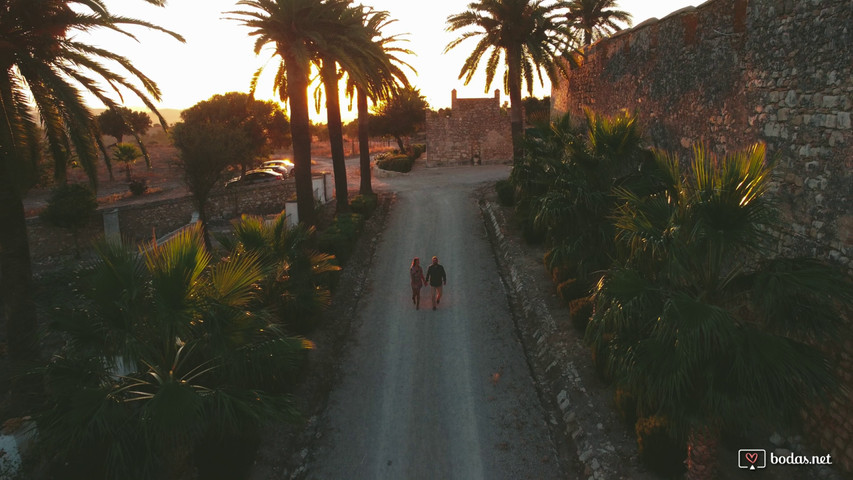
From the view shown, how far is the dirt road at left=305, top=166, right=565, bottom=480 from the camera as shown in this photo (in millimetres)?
8875

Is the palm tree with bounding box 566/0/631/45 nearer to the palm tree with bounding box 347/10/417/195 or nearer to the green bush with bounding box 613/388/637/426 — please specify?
the palm tree with bounding box 347/10/417/195

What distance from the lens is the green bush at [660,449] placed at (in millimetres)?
7648

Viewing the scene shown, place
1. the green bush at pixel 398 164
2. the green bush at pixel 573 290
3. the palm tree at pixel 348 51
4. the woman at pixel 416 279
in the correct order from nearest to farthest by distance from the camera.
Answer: the green bush at pixel 573 290
the woman at pixel 416 279
the palm tree at pixel 348 51
the green bush at pixel 398 164

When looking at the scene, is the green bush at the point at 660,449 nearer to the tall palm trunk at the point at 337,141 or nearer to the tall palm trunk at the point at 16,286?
the tall palm trunk at the point at 16,286

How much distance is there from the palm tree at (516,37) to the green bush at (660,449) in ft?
48.0

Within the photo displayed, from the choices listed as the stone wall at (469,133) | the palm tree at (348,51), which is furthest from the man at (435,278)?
the stone wall at (469,133)

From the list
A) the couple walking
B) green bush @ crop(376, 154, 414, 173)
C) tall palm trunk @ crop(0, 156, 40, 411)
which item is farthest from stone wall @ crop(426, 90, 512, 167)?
tall palm trunk @ crop(0, 156, 40, 411)

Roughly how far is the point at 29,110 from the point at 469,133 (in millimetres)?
30808

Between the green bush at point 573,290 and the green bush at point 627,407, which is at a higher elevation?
the green bush at point 573,290

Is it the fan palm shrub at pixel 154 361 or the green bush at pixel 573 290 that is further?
the green bush at pixel 573 290

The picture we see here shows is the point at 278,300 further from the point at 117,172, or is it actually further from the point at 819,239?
the point at 117,172

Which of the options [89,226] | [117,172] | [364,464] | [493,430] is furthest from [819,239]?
[117,172]

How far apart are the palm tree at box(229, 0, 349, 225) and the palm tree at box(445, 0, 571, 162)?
694 cm

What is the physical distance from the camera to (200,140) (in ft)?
76.5
